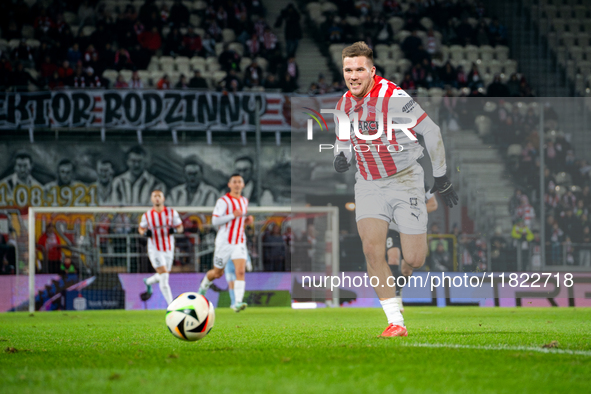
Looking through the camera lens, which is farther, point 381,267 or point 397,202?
point 397,202

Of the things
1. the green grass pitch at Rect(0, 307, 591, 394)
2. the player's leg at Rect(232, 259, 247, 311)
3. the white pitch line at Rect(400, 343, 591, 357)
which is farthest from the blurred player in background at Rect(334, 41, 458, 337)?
the player's leg at Rect(232, 259, 247, 311)

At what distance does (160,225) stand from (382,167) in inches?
294

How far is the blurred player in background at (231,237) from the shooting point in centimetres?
1257

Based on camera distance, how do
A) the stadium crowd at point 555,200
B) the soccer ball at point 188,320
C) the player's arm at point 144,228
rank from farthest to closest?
the player's arm at point 144,228 < the stadium crowd at point 555,200 < the soccer ball at point 188,320

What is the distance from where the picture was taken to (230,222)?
42.5 feet

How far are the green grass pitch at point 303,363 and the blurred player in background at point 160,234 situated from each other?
6022 mm

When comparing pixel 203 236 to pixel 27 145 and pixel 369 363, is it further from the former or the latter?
pixel 369 363

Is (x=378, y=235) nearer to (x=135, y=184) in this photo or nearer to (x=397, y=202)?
(x=397, y=202)

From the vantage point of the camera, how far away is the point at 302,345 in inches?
236

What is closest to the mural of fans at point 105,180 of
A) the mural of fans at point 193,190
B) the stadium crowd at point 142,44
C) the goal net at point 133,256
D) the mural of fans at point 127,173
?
the mural of fans at point 127,173

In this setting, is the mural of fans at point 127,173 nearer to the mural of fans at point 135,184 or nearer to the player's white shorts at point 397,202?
the mural of fans at point 135,184

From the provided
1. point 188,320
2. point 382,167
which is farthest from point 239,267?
point 188,320

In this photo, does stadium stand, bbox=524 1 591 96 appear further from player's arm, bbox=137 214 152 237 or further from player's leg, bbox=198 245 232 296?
player's arm, bbox=137 214 152 237

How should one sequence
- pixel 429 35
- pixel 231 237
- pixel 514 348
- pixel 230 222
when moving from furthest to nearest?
pixel 429 35, pixel 230 222, pixel 231 237, pixel 514 348
